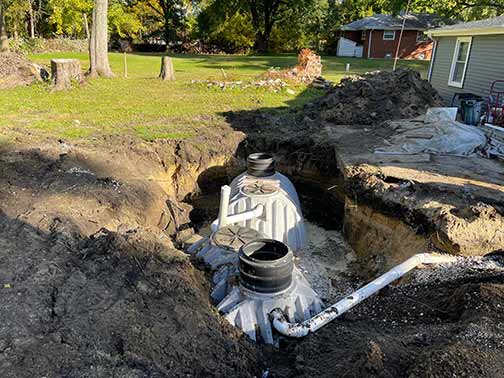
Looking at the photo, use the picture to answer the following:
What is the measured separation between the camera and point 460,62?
46.7 ft

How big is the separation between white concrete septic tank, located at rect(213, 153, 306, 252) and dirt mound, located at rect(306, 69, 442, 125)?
4.78m

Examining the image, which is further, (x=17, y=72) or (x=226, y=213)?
(x=17, y=72)

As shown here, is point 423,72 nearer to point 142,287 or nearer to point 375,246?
point 375,246

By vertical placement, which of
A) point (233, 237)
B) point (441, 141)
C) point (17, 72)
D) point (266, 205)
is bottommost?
point (233, 237)

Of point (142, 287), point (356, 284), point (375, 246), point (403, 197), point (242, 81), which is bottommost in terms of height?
point (356, 284)

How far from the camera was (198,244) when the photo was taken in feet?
24.3

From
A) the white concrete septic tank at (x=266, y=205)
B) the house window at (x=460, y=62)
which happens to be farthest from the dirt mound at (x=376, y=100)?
the white concrete septic tank at (x=266, y=205)

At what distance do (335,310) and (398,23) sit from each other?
33.8m

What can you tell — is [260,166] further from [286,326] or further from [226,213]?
[286,326]

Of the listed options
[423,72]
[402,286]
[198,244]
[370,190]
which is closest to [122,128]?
[198,244]

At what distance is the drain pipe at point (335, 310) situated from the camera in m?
4.59

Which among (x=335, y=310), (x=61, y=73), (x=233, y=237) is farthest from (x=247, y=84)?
(x=335, y=310)

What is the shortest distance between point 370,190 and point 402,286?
96.1 inches

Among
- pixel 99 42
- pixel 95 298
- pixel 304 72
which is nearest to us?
pixel 95 298
